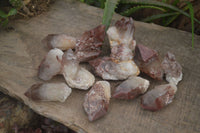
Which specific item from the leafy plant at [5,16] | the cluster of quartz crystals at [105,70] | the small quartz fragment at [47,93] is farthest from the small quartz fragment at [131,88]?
the leafy plant at [5,16]

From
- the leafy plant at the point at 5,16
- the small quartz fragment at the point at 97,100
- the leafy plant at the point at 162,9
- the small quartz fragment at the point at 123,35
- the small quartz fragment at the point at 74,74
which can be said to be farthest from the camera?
the leafy plant at the point at 162,9

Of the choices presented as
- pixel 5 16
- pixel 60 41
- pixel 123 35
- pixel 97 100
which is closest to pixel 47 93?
pixel 97 100

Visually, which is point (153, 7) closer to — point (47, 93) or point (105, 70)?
point (105, 70)

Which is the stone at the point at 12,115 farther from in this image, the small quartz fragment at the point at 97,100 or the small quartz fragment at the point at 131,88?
the small quartz fragment at the point at 131,88

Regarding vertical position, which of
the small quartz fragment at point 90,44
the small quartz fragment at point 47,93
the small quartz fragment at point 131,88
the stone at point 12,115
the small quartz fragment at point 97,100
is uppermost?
the small quartz fragment at point 90,44

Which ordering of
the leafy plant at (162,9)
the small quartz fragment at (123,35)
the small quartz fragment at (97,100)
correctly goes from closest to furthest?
the small quartz fragment at (97,100), the small quartz fragment at (123,35), the leafy plant at (162,9)

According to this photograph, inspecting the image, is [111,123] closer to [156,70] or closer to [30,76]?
[156,70]

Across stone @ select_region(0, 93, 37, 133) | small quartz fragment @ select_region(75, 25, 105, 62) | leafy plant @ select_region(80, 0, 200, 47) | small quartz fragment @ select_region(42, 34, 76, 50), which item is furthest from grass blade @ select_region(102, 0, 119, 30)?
stone @ select_region(0, 93, 37, 133)

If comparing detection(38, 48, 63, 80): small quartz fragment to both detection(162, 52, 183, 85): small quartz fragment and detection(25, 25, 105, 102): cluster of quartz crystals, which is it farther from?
detection(162, 52, 183, 85): small quartz fragment
